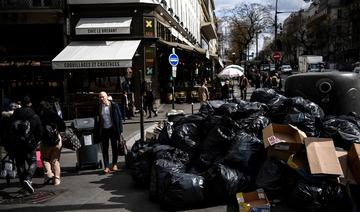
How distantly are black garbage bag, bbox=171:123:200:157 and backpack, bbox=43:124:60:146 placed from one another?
205 centimetres

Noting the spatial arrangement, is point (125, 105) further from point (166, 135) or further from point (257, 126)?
point (257, 126)

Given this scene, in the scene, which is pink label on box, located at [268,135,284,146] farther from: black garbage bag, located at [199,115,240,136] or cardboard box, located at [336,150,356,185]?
black garbage bag, located at [199,115,240,136]

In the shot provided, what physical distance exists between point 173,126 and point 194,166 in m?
1.54

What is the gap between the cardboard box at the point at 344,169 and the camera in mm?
6211

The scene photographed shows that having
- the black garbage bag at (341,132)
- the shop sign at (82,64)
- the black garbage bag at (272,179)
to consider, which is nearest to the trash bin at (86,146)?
the black garbage bag at (272,179)

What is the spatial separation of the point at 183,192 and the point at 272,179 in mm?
1197

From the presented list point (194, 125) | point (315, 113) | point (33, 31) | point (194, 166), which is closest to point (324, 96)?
point (315, 113)

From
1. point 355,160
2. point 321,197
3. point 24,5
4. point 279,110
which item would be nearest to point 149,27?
point 24,5

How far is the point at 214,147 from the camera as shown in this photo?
7750 millimetres

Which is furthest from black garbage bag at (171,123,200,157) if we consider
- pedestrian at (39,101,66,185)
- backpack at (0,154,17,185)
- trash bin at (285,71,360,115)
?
backpack at (0,154,17,185)

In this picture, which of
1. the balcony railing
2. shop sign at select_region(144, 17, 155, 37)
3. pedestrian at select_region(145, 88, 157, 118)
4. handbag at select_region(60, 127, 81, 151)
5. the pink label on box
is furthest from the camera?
shop sign at select_region(144, 17, 155, 37)

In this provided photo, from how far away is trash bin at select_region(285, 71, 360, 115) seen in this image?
31.6 ft

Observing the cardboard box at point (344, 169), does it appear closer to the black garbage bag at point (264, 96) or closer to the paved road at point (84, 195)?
the paved road at point (84, 195)

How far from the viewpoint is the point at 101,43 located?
22.5 meters
